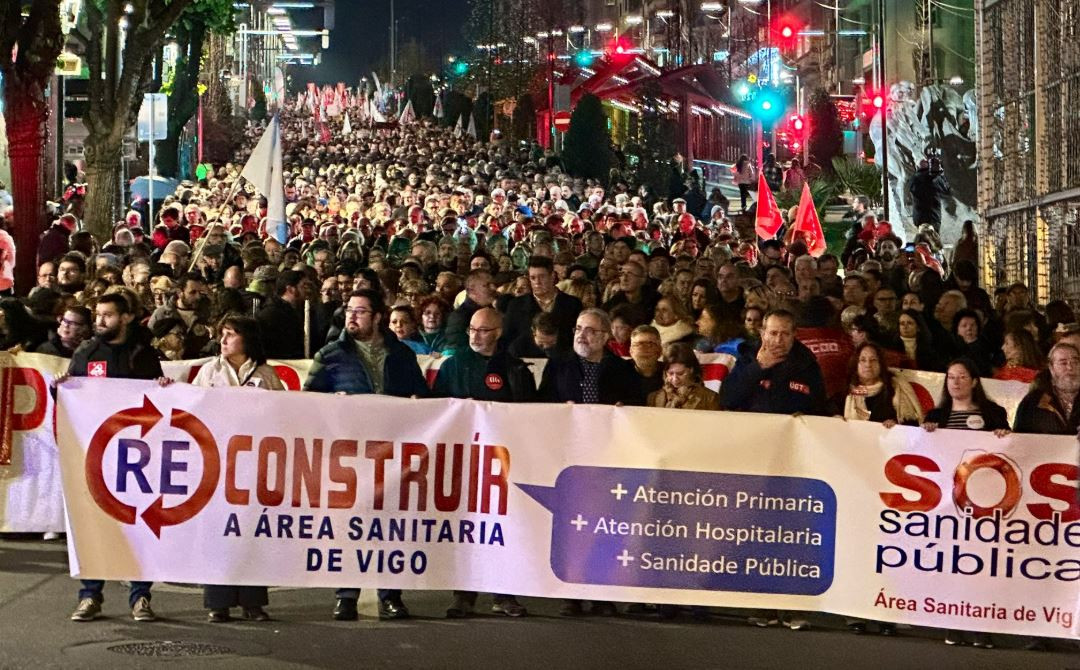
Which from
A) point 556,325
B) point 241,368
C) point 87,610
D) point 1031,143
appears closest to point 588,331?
point 556,325

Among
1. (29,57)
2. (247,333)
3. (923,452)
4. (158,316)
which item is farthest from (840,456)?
(29,57)

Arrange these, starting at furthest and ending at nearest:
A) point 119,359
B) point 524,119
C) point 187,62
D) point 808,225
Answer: point 524,119 → point 187,62 → point 808,225 → point 119,359

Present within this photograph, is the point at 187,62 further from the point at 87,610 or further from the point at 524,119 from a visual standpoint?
the point at 87,610

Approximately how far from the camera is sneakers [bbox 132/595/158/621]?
10.0m

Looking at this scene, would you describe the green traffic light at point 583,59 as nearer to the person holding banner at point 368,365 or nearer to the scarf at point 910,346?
the scarf at point 910,346

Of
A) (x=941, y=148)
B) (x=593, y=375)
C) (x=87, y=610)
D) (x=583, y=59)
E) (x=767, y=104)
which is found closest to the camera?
(x=87, y=610)

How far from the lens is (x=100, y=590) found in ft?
33.0

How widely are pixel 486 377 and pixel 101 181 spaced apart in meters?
19.4

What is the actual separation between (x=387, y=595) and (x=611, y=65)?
58.8 m

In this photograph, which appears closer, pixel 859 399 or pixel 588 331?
pixel 859 399

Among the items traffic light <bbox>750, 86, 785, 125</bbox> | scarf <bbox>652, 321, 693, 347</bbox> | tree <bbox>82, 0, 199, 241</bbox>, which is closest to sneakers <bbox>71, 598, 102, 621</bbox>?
scarf <bbox>652, 321, 693, 347</bbox>

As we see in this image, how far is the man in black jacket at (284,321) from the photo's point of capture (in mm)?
14836

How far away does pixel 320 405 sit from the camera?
386 inches

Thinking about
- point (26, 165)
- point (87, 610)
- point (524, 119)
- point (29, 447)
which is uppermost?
point (524, 119)
